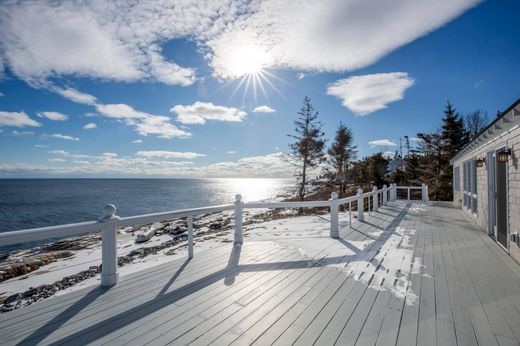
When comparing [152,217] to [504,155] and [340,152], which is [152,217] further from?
[340,152]

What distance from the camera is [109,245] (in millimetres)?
2973

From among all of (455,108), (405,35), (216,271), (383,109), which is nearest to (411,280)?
(216,271)

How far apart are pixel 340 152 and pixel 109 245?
22400 millimetres

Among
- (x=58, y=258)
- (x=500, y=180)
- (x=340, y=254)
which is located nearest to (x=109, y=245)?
(x=340, y=254)

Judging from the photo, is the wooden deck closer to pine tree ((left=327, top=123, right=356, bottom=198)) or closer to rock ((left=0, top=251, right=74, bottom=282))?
rock ((left=0, top=251, right=74, bottom=282))

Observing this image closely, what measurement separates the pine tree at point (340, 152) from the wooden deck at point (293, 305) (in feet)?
63.5

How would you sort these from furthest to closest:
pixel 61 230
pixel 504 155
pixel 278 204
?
pixel 278 204
pixel 504 155
pixel 61 230

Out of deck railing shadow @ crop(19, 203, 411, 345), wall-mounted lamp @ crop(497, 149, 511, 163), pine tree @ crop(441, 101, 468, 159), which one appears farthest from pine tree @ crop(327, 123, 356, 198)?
deck railing shadow @ crop(19, 203, 411, 345)

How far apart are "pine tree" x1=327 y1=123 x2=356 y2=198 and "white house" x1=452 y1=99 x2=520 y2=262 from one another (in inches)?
566

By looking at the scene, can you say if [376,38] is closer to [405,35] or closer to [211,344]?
[405,35]

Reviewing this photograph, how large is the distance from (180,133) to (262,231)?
2766 cm

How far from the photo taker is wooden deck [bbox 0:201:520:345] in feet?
6.52

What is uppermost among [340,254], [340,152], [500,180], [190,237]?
[340,152]

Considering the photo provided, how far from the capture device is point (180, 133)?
31.2 metres
